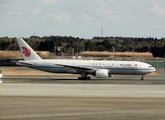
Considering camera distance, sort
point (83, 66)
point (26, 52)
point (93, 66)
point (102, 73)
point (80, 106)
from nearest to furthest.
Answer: point (80, 106)
point (102, 73)
point (93, 66)
point (83, 66)
point (26, 52)

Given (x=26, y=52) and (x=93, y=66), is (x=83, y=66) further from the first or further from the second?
(x=26, y=52)

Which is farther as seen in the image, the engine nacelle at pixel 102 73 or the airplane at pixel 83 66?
the airplane at pixel 83 66

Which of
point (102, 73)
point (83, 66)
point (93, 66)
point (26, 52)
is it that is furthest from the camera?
point (26, 52)

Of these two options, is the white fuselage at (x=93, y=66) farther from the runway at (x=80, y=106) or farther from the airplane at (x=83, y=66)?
the runway at (x=80, y=106)

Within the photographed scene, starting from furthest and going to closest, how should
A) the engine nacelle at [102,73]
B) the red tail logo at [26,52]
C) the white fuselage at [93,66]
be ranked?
the red tail logo at [26,52] < the white fuselage at [93,66] < the engine nacelle at [102,73]

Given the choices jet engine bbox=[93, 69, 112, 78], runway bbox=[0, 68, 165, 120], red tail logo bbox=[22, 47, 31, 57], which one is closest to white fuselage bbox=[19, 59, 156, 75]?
jet engine bbox=[93, 69, 112, 78]

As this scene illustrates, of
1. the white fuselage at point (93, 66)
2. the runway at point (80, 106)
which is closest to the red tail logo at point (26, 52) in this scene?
the white fuselage at point (93, 66)

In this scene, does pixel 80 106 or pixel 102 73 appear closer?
pixel 80 106

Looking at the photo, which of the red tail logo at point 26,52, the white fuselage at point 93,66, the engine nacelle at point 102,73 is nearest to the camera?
the engine nacelle at point 102,73

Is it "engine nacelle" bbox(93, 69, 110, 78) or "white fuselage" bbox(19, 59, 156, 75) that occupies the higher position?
"white fuselage" bbox(19, 59, 156, 75)

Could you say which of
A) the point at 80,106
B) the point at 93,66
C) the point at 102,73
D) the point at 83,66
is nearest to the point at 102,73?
the point at 102,73

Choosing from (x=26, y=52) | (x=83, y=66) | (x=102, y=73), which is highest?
(x=26, y=52)

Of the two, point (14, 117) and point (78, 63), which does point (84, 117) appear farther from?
point (78, 63)

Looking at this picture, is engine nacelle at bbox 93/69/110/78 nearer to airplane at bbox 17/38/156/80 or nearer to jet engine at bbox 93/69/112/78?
jet engine at bbox 93/69/112/78
